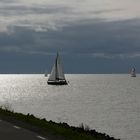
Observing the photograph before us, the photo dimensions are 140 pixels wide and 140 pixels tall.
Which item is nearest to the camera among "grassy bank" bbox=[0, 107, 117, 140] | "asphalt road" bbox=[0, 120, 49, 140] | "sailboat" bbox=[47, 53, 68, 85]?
"asphalt road" bbox=[0, 120, 49, 140]

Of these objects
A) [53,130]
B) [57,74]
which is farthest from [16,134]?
[57,74]

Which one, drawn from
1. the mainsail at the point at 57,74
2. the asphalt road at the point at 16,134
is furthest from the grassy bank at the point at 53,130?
the mainsail at the point at 57,74

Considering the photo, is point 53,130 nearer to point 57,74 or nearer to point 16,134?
point 16,134

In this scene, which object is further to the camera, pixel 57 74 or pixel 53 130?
pixel 57 74

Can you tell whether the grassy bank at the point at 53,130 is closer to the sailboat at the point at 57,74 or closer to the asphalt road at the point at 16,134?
the asphalt road at the point at 16,134

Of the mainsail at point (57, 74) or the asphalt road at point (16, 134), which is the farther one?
the mainsail at point (57, 74)

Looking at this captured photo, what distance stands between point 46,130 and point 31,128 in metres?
1.16

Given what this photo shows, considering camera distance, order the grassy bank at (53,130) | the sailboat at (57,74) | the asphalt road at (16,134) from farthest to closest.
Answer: the sailboat at (57,74) < the grassy bank at (53,130) < the asphalt road at (16,134)

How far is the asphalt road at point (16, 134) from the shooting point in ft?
70.6

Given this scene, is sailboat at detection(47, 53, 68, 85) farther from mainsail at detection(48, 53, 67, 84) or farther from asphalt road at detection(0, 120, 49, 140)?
asphalt road at detection(0, 120, 49, 140)

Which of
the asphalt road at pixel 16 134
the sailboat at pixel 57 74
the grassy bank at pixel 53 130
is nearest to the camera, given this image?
the asphalt road at pixel 16 134

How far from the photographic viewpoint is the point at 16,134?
2289 cm

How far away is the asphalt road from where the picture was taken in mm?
21516

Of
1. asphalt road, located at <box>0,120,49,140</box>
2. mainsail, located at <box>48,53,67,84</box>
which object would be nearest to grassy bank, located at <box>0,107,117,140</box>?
asphalt road, located at <box>0,120,49,140</box>
